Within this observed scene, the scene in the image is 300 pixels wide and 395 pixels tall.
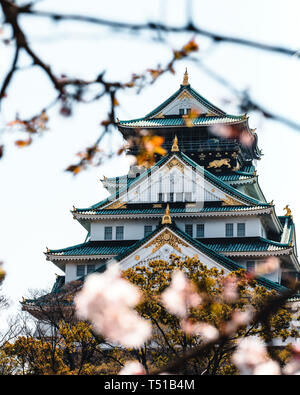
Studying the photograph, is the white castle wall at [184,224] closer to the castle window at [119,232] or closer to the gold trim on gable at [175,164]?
the castle window at [119,232]

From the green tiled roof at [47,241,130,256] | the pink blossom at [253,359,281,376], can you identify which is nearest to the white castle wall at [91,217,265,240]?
the green tiled roof at [47,241,130,256]

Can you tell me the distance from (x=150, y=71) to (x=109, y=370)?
18941mm

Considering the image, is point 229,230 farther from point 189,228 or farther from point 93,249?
point 93,249

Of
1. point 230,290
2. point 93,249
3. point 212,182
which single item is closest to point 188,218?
point 212,182

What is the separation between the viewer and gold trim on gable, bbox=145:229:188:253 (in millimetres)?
33156

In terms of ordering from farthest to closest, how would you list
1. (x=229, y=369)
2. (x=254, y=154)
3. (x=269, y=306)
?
(x=254, y=154), (x=229, y=369), (x=269, y=306)

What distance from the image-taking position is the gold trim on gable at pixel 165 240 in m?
33.2

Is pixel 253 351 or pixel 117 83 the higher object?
pixel 117 83

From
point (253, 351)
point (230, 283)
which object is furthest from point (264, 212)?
point (253, 351)

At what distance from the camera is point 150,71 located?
652 cm

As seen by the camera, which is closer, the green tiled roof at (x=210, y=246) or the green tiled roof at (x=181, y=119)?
the green tiled roof at (x=210, y=246)

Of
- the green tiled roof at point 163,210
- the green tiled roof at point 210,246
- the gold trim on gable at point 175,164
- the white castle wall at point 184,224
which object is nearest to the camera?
the green tiled roof at point 210,246

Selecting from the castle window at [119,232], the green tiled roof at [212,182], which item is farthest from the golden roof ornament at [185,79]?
the castle window at [119,232]

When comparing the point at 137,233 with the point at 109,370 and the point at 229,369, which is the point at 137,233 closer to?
the point at 109,370
